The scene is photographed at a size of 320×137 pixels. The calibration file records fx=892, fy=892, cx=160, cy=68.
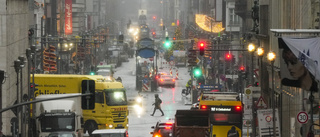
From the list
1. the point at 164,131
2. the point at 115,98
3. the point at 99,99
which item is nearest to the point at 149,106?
the point at 115,98

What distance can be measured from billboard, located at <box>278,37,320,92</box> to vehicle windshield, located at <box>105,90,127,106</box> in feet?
86.5

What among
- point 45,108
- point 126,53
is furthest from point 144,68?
point 45,108

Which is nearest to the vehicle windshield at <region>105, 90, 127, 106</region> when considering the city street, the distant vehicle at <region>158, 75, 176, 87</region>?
the city street

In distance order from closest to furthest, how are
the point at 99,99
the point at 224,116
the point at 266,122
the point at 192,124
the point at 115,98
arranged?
the point at 266,122 < the point at 192,124 < the point at 224,116 < the point at 99,99 < the point at 115,98

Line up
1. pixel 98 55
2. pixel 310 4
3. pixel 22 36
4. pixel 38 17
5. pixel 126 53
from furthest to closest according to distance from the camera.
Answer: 1. pixel 126 53
2. pixel 98 55
3. pixel 38 17
4. pixel 22 36
5. pixel 310 4

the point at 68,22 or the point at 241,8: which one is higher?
the point at 68,22

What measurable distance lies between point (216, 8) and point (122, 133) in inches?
3073

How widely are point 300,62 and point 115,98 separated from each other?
27.2m

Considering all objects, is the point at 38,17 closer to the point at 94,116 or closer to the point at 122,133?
the point at 94,116

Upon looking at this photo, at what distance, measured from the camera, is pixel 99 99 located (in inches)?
1961

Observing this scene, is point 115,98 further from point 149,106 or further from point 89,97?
point 89,97

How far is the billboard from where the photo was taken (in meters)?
23.4

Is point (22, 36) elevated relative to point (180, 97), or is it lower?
elevated

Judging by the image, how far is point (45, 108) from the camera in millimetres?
42594
